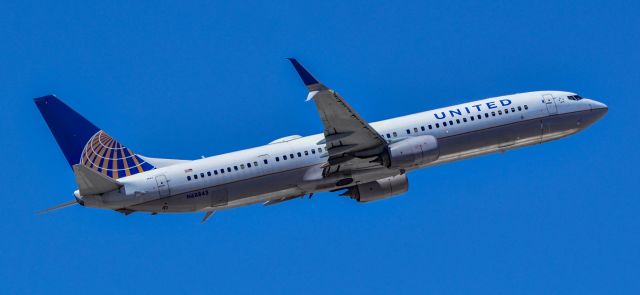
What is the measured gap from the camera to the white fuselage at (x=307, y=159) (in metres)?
68.3

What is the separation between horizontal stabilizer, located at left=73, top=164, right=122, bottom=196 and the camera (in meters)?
65.4

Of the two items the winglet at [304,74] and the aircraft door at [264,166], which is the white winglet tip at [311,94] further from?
the aircraft door at [264,166]

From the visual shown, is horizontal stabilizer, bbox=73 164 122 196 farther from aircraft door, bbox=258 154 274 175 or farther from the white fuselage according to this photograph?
aircraft door, bbox=258 154 274 175

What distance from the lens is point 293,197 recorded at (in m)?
72.1

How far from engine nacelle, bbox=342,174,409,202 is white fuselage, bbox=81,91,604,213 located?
1550 mm

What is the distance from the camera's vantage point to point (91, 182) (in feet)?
217

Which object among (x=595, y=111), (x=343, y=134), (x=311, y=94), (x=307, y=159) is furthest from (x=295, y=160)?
(x=595, y=111)

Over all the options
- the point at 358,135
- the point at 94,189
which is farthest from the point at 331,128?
the point at 94,189

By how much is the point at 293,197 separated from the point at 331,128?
5903mm

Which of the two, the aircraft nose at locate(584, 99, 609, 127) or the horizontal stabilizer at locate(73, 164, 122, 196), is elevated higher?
the aircraft nose at locate(584, 99, 609, 127)

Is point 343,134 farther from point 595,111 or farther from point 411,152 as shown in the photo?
point 595,111

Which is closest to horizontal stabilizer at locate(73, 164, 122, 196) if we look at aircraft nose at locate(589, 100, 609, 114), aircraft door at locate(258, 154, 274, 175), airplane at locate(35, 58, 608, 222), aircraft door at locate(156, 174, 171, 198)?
airplane at locate(35, 58, 608, 222)

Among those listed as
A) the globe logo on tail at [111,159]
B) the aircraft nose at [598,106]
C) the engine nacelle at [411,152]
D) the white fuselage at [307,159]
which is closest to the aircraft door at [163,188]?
the white fuselage at [307,159]

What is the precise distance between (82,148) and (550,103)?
28.2m
